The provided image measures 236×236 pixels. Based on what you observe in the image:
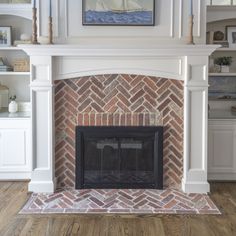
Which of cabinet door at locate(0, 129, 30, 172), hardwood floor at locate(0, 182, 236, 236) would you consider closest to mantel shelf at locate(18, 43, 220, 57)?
cabinet door at locate(0, 129, 30, 172)

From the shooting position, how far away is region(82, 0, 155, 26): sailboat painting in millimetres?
4227

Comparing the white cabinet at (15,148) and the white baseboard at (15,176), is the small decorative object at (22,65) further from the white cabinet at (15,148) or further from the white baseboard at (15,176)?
the white baseboard at (15,176)

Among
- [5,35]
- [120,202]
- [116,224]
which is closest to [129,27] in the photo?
[5,35]

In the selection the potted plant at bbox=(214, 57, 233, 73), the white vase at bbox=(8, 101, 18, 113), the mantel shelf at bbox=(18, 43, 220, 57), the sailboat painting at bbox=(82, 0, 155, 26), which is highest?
the sailboat painting at bbox=(82, 0, 155, 26)

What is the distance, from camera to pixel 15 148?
4.55 m

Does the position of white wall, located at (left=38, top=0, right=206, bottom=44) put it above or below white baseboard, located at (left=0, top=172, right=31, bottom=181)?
above

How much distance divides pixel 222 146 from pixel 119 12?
76.9 inches

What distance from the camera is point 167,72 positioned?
4.23 meters

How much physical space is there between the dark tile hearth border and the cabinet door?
0.58 metres

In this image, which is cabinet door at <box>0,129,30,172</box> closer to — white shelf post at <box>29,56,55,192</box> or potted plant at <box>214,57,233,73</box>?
white shelf post at <box>29,56,55,192</box>

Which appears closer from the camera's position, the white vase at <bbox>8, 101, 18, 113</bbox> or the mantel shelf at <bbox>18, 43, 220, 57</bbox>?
the mantel shelf at <bbox>18, 43, 220, 57</bbox>

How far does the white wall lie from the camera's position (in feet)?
13.9

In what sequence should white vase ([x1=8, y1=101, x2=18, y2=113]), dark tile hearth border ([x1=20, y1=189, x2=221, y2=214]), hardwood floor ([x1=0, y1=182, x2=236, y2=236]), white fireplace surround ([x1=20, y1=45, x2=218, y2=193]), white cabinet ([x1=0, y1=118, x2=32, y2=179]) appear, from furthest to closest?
1. white vase ([x1=8, y1=101, x2=18, y2=113])
2. white cabinet ([x1=0, y1=118, x2=32, y2=179])
3. white fireplace surround ([x1=20, y1=45, x2=218, y2=193])
4. dark tile hearth border ([x1=20, y1=189, x2=221, y2=214])
5. hardwood floor ([x1=0, y1=182, x2=236, y2=236])

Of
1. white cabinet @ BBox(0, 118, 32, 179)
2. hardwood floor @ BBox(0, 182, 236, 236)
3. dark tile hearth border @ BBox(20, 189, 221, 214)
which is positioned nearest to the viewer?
hardwood floor @ BBox(0, 182, 236, 236)
